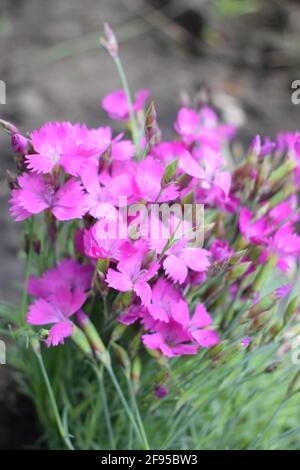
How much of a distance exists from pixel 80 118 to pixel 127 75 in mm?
289

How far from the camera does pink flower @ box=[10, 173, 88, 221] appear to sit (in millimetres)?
791

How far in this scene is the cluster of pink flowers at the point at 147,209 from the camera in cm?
79

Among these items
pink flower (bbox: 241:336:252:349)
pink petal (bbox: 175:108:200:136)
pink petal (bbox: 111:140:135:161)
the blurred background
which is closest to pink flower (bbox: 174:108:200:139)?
pink petal (bbox: 175:108:200:136)

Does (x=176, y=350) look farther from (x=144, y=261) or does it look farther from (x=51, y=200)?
(x=51, y=200)

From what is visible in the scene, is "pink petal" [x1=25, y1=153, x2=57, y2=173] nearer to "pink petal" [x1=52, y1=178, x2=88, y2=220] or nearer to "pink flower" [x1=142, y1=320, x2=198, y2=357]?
"pink petal" [x1=52, y1=178, x2=88, y2=220]

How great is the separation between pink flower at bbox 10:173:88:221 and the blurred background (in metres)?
0.85

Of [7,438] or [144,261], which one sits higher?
[144,261]

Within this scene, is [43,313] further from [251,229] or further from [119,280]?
[251,229]

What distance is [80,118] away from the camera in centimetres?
187

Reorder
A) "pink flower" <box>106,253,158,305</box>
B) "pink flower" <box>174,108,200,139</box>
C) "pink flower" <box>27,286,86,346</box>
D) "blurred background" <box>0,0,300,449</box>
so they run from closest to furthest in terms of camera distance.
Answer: "pink flower" <box>106,253,158,305</box> < "pink flower" <box>27,286,86,346</box> < "pink flower" <box>174,108,200,139</box> < "blurred background" <box>0,0,300,449</box>

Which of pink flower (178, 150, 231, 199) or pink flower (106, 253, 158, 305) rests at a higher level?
pink flower (178, 150, 231, 199)

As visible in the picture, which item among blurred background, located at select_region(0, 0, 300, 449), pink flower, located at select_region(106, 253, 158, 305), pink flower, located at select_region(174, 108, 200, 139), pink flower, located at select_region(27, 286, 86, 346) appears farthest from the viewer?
blurred background, located at select_region(0, 0, 300, 449)

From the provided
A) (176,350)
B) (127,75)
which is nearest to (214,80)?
(127,75)

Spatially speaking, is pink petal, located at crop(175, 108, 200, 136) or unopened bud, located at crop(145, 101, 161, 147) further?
pink petal, located at crop(175, 108, 200, 136)
